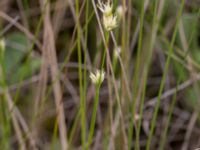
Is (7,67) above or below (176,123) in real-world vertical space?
above

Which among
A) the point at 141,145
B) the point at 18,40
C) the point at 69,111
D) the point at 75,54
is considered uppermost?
the point at 18,40

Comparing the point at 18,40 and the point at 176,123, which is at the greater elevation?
the point at 18,40

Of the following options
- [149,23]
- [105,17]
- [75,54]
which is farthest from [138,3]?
[105,17]

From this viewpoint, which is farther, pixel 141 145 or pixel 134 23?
pixel 134 23

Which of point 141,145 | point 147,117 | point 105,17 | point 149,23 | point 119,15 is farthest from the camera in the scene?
point 149,23

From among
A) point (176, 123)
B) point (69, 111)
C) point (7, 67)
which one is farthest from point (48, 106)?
point (176, 123)

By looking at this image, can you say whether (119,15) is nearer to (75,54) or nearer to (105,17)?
(105,17)

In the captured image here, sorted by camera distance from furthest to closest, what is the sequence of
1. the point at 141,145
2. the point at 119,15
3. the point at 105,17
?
1. the point at 141,145
2. the point at 119,15
3. the point at 105,17

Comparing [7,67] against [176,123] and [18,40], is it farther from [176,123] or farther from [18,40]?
[176,123]

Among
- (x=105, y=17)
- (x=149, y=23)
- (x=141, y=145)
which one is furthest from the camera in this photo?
(x=149, y=23)
